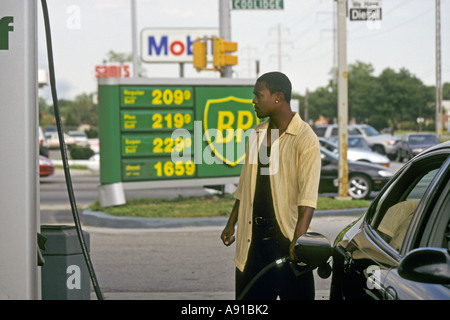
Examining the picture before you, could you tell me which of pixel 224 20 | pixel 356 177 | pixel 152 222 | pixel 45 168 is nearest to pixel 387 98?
pixel 45 168

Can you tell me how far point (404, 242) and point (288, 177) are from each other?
114cm

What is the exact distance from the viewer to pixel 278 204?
13.2ft

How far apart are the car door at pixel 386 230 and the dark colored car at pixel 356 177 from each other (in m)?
13.0

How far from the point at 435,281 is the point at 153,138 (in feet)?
43.5

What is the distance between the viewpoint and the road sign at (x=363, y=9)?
46.2ft

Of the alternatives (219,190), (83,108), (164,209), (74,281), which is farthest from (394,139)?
(83,108)

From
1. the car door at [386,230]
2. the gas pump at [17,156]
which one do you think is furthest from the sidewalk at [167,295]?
the gas pump at [17,156]

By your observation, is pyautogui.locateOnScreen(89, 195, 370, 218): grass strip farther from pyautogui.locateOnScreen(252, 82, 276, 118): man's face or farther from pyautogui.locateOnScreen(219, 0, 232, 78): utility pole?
pyautogui.locateOnScreen(252, 82, 276, 118): man's face

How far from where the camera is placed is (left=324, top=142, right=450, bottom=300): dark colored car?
225 cm

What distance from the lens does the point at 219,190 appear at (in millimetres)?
17078

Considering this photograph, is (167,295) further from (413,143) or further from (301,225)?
(413,143)

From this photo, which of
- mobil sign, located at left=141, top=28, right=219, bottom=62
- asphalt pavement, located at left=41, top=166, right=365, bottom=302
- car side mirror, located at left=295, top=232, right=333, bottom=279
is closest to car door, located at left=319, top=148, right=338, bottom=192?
asphalt pavement, located at left=41, top=166, right=365, bottom=302

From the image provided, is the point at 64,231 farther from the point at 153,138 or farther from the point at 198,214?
the point at 153,138

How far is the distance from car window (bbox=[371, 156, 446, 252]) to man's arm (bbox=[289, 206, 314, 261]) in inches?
16.2
